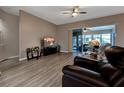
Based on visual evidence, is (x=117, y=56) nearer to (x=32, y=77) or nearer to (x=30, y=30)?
(x=32, y=77)

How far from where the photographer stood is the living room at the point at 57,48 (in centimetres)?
159

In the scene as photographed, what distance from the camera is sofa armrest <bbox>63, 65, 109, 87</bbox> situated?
4.83 ft

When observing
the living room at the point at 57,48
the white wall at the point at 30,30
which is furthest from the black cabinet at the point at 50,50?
the white wall at the point at 30,30

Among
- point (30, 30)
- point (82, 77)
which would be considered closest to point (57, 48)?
point (30, 30)

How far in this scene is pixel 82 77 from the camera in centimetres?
160

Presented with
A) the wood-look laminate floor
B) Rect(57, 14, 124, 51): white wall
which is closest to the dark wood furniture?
the wood-look laminate floor

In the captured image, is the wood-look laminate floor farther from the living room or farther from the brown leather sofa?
the brown leather sofa

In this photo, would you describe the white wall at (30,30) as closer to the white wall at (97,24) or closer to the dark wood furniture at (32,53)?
the dark wood furniture at (32,53)

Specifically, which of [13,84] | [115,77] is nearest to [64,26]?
[13,84]

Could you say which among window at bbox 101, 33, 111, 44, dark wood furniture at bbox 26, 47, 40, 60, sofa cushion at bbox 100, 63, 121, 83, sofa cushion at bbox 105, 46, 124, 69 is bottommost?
dark wood furniture at bbox 26, 47, 40, 60

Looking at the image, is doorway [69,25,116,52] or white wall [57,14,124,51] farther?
doorway [69,25,116,52]

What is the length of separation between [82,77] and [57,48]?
8212mm
